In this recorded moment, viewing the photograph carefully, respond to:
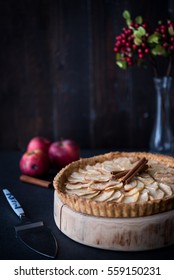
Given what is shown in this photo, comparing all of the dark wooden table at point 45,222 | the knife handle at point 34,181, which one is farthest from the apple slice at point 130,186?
the knife handle at point 34,181

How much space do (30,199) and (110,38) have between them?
4.36 ft

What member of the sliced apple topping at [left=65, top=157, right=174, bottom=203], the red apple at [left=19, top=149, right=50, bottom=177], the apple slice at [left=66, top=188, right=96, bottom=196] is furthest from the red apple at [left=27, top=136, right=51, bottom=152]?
the apple slice at [left=66, top=188, right=96, bottom=196]

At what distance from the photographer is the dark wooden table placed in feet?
5.82

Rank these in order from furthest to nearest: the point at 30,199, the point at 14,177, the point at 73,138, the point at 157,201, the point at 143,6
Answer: the point at 73,138, the point at 143,6, the point at 14,177, the point at 30,199, the point at 157,201

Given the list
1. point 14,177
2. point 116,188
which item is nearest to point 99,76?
point 14,177

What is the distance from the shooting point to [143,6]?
9.94 ft

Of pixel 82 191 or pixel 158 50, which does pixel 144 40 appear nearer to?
pixel 158 50

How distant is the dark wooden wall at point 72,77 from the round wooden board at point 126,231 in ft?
4.84

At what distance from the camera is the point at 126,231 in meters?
1.79

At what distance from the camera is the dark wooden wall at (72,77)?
304 cm

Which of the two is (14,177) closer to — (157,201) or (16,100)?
(16,100)

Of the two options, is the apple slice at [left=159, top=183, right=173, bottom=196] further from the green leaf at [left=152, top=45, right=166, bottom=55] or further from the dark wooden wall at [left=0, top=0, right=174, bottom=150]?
the dark wooden wall at [left=0, top=0, right=174, bottom=150]

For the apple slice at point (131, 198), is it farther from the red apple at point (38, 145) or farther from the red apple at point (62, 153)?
the red apple at point (38, 145)

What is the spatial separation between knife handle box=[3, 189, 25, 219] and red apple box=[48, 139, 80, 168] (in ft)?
1.57
